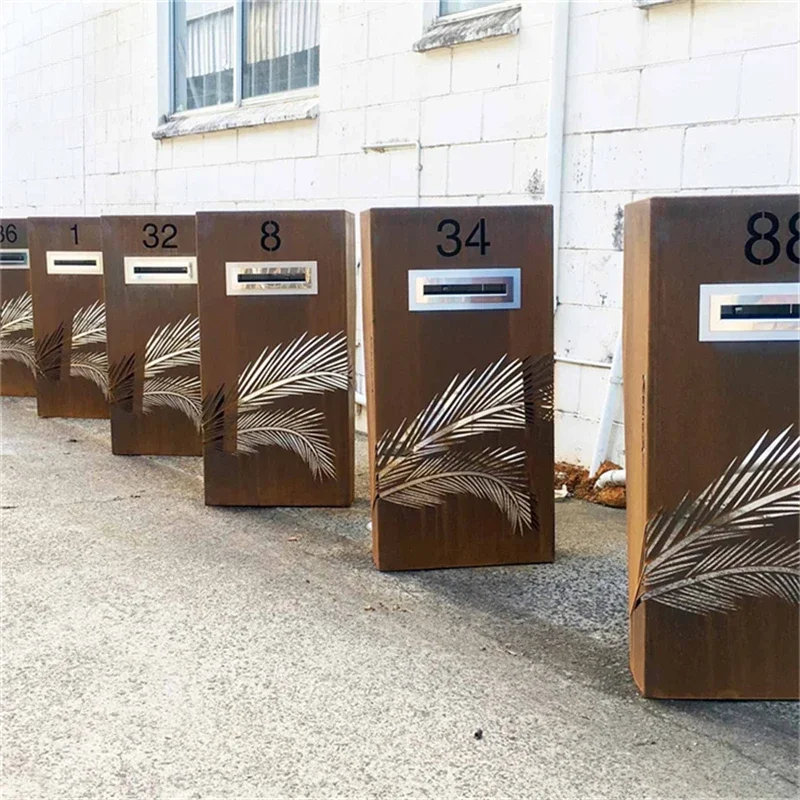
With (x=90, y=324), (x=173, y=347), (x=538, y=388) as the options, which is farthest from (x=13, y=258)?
(x=538, y=388)

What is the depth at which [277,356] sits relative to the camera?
4.48m

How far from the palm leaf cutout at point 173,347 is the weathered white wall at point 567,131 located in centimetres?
150

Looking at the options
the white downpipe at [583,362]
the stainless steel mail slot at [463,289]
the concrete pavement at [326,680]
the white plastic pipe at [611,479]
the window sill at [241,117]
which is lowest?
the concrete pavement at [326,680]

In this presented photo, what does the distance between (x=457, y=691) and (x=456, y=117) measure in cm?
364

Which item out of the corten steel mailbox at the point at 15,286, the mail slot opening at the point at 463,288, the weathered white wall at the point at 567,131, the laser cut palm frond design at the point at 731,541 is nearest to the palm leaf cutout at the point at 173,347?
the weathered white wall at the point at 567,131

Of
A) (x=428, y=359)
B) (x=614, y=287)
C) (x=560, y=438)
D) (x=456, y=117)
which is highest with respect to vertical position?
(x=456, y=117)

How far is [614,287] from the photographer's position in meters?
4.78

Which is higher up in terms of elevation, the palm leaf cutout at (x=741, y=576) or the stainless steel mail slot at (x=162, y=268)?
the stainless steel mail slot at (x=162, y=268)

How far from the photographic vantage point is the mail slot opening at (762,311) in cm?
259

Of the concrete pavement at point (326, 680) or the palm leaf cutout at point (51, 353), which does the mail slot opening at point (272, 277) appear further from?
the palm leaf cutout at point (51, 353)

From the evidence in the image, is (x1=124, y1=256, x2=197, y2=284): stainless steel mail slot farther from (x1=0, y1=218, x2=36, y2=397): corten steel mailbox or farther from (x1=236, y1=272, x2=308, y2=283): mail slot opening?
(x1=0, y1=218, x2=36, y2=397): corten steel mailbox

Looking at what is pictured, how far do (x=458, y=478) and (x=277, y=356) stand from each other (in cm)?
117

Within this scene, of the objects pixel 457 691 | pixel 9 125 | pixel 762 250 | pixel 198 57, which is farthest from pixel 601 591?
pixel 9 125

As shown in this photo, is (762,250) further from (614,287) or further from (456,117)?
(456,117)
